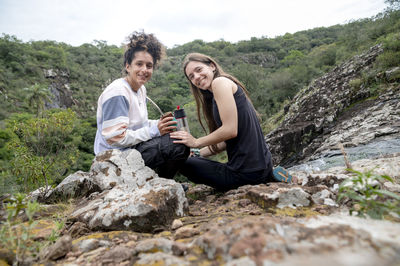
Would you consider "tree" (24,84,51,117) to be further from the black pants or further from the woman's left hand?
the woman's left hand

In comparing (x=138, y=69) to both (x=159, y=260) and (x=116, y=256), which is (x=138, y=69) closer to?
(x=116, y=256)

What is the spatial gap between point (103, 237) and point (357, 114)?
6.74 m

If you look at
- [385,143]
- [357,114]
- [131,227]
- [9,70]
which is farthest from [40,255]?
[9,70]

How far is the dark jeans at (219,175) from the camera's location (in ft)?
8.37

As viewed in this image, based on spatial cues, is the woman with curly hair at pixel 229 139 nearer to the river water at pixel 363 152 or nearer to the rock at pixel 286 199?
the rock at pixel 286 199

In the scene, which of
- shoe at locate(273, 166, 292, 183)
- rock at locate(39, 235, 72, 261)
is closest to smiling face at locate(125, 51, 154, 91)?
shoe at locate(273, 166, 292, 183)

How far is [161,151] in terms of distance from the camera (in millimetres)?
2559

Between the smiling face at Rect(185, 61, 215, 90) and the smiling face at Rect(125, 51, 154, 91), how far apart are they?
0.57 meters

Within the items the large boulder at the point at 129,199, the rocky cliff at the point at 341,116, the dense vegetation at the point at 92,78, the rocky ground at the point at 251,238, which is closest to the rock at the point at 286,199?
the rocky ground at the point at 251,238

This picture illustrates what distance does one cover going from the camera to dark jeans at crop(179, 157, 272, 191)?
2551mm

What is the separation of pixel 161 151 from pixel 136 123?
1.89 feet

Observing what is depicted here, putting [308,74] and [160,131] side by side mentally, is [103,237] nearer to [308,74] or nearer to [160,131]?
[160,131]

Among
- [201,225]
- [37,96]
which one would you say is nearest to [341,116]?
[201,225]

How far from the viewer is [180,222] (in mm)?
1606
